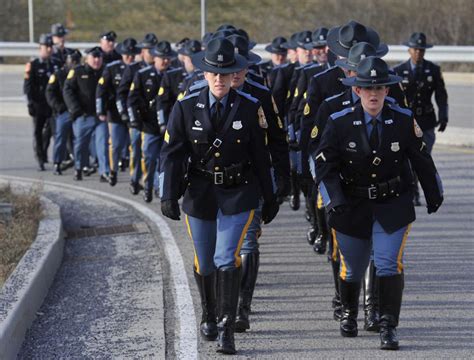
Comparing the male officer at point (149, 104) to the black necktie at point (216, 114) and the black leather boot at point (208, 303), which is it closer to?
the black leather boot at point (208, 303)

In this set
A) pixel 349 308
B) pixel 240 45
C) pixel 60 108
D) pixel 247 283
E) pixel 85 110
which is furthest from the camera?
pixel 60 108

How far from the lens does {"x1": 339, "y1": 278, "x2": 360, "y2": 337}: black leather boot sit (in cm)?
788

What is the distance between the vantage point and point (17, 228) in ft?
34.6

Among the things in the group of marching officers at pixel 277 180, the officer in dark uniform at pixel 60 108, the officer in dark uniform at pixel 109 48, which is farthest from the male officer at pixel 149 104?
the group of marching officers at pixel 277 180

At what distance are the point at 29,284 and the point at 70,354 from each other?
41.2 inches

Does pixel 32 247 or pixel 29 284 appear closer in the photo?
pixel 29 284

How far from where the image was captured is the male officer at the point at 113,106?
15.3m

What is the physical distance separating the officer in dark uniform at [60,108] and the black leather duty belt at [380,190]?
30.5 ft

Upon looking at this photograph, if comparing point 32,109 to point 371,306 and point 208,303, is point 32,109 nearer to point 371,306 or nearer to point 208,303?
point 208,303

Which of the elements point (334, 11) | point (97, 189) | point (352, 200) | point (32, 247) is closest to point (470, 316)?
point (352, 200)

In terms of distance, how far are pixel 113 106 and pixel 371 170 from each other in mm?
8289

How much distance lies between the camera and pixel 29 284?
8.47 m

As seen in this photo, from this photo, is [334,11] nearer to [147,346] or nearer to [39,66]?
[39,66]

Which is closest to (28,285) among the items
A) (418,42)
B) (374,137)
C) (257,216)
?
(257,216)
